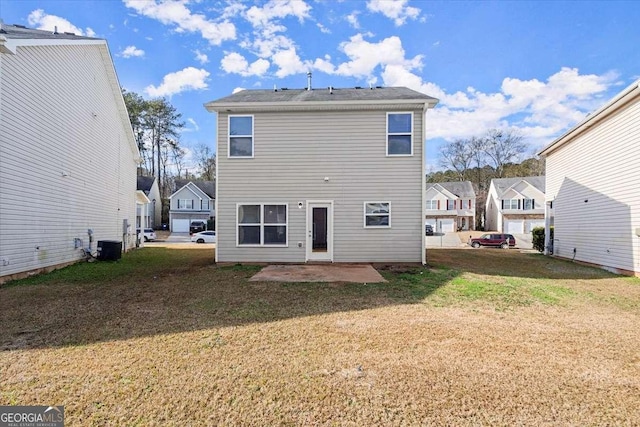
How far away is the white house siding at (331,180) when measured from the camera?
10.4 metres

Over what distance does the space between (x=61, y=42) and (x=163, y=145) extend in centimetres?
3296

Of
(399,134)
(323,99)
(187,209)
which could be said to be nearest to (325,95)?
(323,99)

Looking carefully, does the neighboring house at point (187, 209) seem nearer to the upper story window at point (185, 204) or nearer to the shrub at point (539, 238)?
the upper story window at point (185, 204)

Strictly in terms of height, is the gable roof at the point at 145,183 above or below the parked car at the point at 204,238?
above

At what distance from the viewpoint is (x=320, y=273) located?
29.1 ft

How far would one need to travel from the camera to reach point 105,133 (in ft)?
42.6

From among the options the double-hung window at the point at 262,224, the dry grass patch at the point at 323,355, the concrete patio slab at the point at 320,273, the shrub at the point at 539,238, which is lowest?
the dry grass patch at the point at 323,355

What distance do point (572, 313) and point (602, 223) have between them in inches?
296

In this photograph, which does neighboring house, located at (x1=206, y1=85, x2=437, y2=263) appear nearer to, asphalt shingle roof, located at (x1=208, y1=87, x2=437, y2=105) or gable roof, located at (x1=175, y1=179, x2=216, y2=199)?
asphalt shingle roof, located at (x1=208, y1=87, x2=437, y2=105)

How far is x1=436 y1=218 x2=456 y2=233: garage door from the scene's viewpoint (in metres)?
40.0

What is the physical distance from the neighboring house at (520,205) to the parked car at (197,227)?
33.1 m

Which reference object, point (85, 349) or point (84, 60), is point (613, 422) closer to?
point (85, 349)
